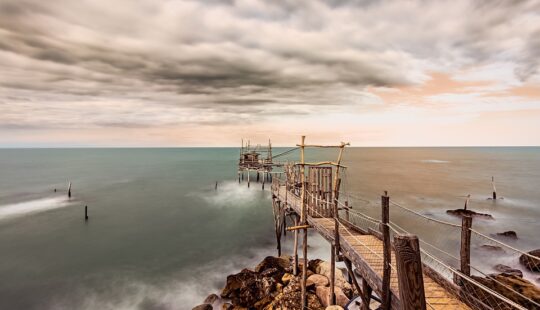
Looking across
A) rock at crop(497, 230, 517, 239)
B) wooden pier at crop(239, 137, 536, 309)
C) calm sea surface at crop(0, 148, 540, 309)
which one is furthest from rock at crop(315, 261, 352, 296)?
rock at crop(497, 230, 517, 239)

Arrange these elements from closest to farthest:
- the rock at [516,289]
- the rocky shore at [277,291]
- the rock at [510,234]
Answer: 1. the rock at [516,289]
2. the rocky shore at [277,291]
3. the rock at [510,234]

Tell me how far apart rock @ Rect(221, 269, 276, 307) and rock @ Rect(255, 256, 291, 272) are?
149 centimetres

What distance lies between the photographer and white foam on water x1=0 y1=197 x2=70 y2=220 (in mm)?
36281

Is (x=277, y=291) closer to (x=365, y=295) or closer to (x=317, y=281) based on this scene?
(x=317, y=281)

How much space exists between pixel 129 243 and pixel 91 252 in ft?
10.1

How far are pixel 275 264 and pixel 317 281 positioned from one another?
4.15 meters

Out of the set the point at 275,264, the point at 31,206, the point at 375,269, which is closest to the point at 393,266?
the point at 375,269

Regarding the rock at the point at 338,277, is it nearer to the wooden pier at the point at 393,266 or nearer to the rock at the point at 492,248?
the wooden pier at the point at 393,266

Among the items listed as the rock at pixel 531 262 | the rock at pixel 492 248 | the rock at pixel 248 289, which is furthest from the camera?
the rock at pixel 492 248

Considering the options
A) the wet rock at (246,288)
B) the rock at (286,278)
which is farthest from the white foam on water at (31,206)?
the rock at (286,278)

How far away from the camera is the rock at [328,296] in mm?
12569

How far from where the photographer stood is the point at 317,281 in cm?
1484

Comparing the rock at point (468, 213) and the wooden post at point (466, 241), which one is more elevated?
the wooden post at point (466, 241)

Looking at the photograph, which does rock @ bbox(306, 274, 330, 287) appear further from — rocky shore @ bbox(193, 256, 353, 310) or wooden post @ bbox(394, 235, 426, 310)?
wooden post @ bbox(394, 235, 426, 310)
